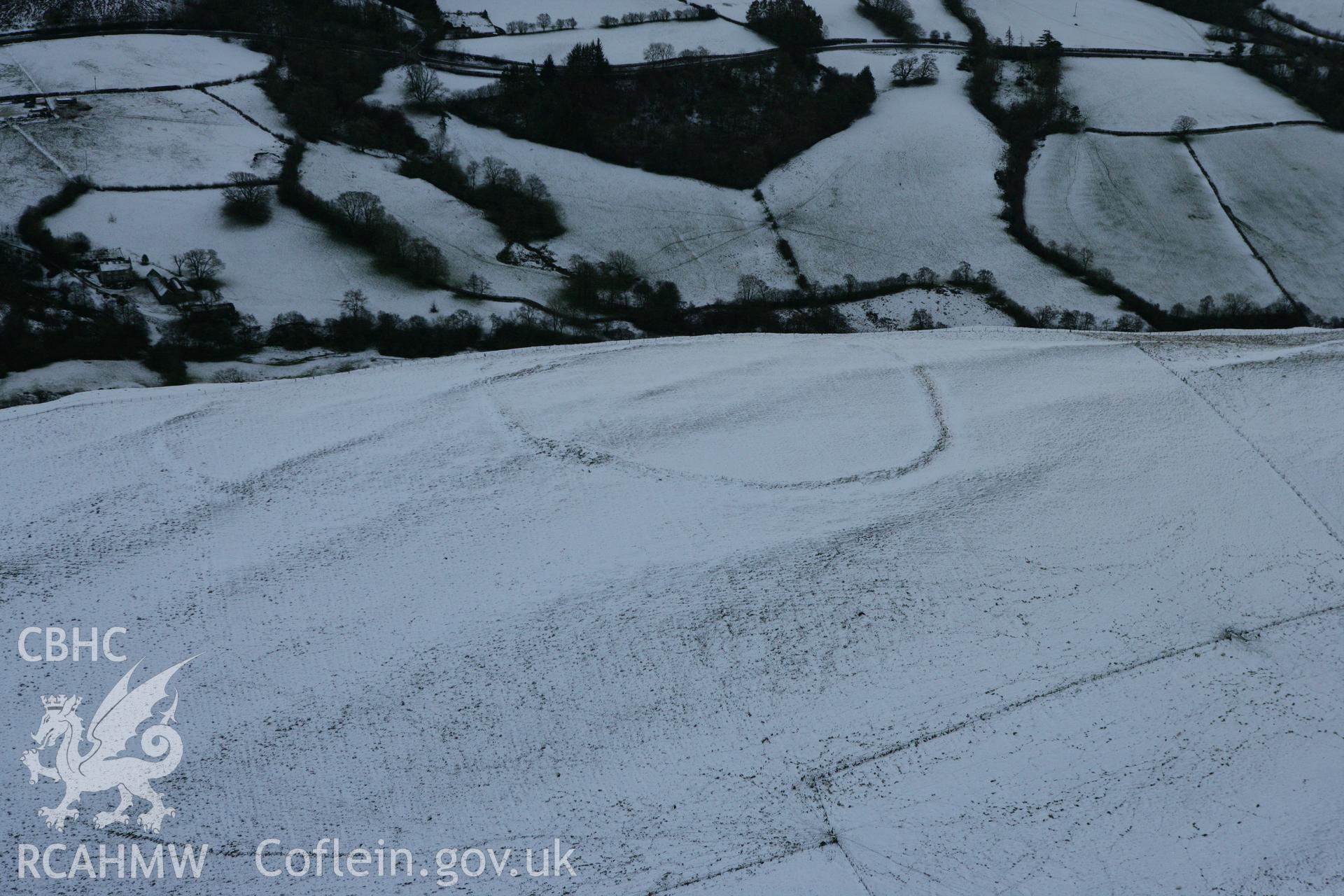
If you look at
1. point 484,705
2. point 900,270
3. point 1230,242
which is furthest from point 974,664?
point 1230,242

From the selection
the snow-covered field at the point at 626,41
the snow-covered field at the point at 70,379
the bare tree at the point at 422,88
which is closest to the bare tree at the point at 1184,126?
the snow-covered field at the point at 626,41

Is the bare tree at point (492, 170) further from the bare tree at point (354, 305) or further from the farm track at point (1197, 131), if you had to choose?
the farm track at point (1197, 131)

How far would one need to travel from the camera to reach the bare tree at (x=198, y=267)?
2324 inches

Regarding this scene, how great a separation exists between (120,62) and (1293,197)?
9506 centimetres

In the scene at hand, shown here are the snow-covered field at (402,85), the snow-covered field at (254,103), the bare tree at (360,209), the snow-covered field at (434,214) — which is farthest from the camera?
the snow-covered field at (402,85)

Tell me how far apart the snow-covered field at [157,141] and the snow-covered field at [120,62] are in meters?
2.91

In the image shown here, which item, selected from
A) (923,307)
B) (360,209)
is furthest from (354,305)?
(923,307)

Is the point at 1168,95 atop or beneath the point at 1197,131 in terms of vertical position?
atop

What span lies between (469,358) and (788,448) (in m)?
18.1

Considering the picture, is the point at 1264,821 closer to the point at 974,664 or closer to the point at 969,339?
the point at 974,664

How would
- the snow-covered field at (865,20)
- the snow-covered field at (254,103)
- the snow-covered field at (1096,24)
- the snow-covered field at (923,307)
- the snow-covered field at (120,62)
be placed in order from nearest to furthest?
the snow-covered field at (923,307), the snow-covered field at (254,103), the snow-covered field at (120,62), the snow-covered field at (865,20), the snow-covered field at (1096,24)

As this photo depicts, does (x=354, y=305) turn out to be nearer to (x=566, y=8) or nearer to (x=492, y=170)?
(x=492, y=170)

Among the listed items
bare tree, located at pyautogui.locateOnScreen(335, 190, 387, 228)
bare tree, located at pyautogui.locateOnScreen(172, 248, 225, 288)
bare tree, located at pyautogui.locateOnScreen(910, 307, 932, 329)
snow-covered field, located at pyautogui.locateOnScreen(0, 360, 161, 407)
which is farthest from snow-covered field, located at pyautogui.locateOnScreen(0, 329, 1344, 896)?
bare tree, located at pyautogui.locateOnScreen(335, 190, 387, 228)

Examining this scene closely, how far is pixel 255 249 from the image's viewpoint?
6322 cm
